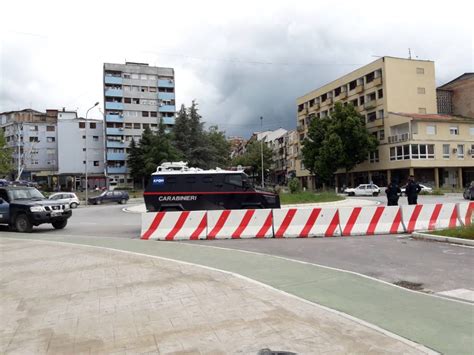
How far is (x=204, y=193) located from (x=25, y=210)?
252 inches

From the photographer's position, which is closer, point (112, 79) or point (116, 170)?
point (116, 170)

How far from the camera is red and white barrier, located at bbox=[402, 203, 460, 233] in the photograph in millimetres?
13523

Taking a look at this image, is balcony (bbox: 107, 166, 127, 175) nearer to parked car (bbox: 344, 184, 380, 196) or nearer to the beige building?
the beige building

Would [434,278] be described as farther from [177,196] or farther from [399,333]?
[177,196]

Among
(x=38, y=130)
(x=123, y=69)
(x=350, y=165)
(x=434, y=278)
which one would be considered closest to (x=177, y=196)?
(x=434, y=278)

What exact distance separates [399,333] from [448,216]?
1057 cm

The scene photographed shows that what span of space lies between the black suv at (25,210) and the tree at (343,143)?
43.5m

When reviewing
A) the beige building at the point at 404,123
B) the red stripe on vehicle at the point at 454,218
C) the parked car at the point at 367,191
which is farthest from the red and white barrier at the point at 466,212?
the beige building at the point at 404,123

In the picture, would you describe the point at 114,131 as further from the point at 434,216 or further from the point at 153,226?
the point at 434,216

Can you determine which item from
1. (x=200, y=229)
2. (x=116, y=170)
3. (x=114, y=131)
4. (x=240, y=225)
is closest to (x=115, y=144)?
(x=114, y=131)

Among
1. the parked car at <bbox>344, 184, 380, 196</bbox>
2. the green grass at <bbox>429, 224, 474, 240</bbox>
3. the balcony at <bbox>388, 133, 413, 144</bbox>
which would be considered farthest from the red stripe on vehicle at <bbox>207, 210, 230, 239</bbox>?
the balcony at <bbox>388, 133, 413, 144</bbox>

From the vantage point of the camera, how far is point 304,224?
12.9 m

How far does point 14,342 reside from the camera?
4.57m

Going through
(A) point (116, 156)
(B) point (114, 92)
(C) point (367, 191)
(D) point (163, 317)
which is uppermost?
(B) point (114, 92)
